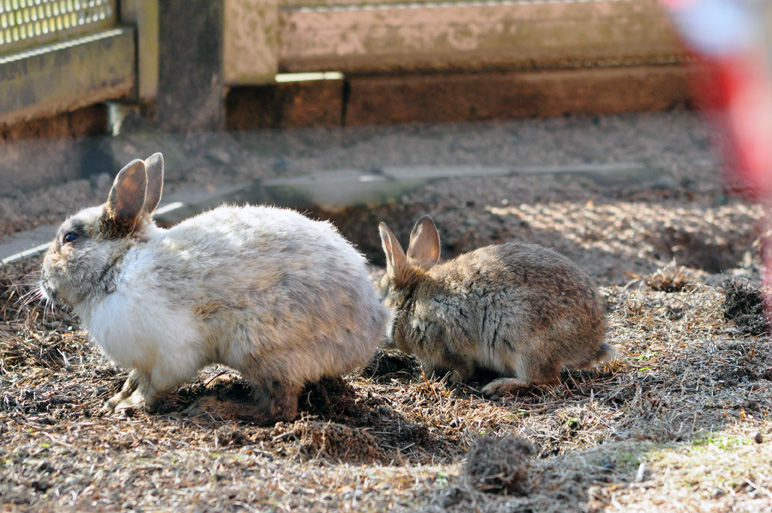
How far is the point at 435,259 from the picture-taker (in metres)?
5.15

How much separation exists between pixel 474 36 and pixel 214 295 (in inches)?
203

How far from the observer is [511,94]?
8453 millimetres

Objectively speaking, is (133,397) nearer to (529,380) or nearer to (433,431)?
(433,431)

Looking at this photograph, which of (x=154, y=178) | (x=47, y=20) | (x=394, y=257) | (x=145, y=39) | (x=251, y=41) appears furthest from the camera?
(x=251, y=41)

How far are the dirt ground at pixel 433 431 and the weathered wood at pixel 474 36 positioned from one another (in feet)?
9.14

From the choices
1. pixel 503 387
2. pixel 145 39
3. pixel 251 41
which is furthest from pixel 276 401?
pixel 251 41

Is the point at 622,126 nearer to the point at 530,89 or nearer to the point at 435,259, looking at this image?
the point at 530,89

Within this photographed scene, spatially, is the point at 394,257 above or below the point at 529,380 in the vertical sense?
above

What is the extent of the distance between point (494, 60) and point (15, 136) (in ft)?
14.2

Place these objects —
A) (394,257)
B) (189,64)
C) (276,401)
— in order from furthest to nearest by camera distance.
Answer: (189,64), (394,257), (276,401)

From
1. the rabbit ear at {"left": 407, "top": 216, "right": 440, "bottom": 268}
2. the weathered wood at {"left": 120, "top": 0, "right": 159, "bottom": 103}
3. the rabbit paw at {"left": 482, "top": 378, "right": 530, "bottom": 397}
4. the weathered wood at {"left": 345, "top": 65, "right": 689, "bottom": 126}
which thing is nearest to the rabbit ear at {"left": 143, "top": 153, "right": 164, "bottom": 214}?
the rabbit ear at {"left": 407, "top": 216, "right": 440, "bottom": 268}

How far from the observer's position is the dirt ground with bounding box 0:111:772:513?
291 cm

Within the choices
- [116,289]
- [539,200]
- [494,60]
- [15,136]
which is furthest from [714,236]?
[15,136]

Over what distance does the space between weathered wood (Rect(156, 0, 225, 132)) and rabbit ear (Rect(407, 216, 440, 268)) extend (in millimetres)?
2909
